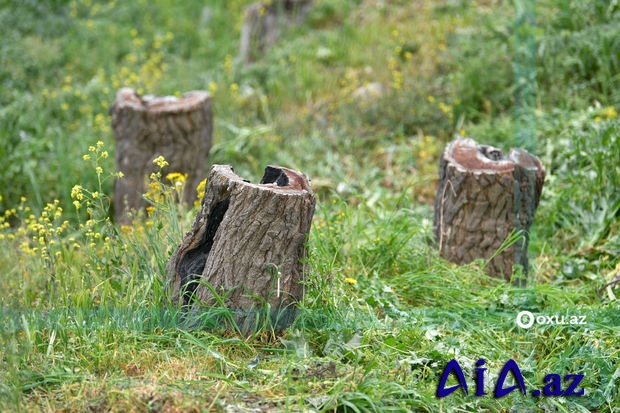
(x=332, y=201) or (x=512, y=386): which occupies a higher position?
(x=332, y=201)

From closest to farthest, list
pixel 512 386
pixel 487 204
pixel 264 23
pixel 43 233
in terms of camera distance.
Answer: pixel 512 386
pixel 487 204
pixel 43 233
pixel 264 23

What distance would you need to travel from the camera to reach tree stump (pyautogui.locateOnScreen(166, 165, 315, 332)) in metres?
3.62

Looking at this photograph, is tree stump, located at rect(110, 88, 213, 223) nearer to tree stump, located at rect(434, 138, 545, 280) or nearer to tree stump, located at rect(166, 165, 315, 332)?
tree stump, located at rect(434, 138, 545, 280)

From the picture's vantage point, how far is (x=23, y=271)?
454 cm

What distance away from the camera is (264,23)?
1040cm

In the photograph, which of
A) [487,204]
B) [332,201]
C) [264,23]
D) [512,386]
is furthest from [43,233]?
[264,23]

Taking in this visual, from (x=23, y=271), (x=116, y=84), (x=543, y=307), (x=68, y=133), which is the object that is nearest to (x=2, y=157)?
(x=68, y=133)

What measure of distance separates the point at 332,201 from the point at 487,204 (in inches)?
42.7

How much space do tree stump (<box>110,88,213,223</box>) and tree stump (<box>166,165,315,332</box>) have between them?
2777mm

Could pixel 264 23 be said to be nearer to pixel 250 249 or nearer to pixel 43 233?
pixel 43 233

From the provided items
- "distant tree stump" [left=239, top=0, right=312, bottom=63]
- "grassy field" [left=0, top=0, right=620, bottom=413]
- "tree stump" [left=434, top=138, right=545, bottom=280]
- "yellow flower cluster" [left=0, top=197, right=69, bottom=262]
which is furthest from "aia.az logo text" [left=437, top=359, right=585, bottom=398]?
"distant tree stump" [left=239, top=0, right=312, bottom=63]

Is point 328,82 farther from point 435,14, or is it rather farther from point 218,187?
point 218,187

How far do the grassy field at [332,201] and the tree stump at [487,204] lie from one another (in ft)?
0.69

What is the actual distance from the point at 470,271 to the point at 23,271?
266 centimetres
